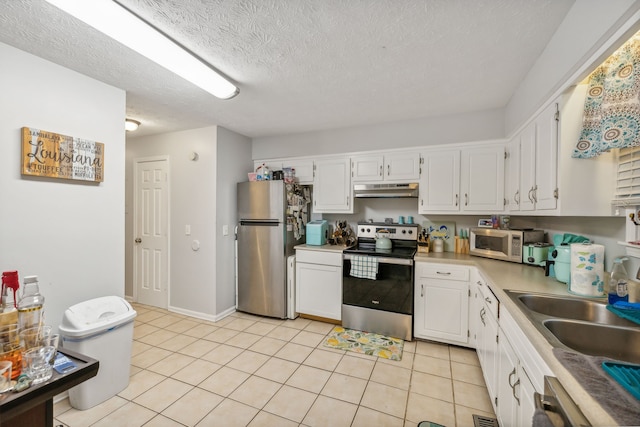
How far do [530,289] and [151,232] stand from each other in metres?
4.27

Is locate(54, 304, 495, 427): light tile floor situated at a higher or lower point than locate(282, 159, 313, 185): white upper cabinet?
lower

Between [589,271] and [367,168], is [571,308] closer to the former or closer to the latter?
[589,271]

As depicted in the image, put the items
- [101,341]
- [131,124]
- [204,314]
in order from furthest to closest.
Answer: [204,314]
[131,124]
[101,341]

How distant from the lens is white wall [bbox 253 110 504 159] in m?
2.81

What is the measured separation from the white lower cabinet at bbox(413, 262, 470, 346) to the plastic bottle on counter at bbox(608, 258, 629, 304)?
1.16 metres

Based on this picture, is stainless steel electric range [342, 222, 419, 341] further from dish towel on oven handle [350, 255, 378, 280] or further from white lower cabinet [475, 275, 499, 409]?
white lower cabinet [475, 275, 499, 409]

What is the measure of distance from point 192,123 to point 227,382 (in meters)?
2.80

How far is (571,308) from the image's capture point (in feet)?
4.64

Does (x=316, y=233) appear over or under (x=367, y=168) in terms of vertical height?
under

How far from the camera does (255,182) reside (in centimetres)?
336

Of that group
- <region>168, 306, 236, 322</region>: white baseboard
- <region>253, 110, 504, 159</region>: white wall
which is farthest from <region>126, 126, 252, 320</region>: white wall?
<region>253, 110, 504, 159</region>: white wall

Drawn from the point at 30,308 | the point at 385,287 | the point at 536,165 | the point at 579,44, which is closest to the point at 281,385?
the point at 385,287

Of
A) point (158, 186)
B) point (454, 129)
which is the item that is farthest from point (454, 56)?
point (158, 186)

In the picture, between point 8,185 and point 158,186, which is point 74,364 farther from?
point 158,186
